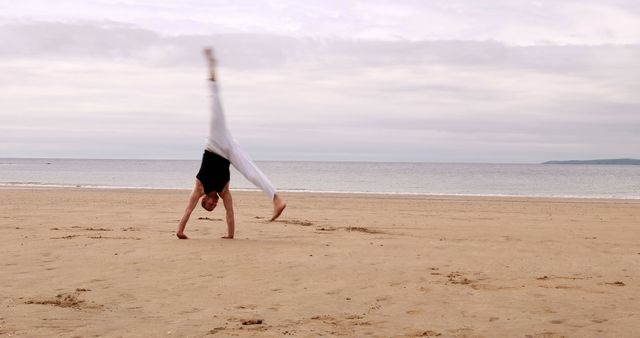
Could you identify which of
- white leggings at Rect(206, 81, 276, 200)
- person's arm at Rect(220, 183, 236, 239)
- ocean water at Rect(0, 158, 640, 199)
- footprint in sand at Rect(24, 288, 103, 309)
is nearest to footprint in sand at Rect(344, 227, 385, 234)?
person's arm at Rect(220, 183, 236, 239)

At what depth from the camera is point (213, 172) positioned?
33.4ft

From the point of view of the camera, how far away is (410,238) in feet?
37.7

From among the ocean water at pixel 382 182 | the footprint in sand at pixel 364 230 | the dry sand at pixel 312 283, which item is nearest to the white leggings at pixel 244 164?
the dry sand at pixel 312 283

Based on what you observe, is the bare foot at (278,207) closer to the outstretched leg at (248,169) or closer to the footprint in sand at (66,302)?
the outstretched leg at (248,169)

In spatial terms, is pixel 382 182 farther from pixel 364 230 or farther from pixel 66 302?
pixel 66 302

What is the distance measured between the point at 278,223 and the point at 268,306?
25.7 feet

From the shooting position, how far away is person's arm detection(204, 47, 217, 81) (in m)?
9.80

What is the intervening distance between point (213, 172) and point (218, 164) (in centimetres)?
16

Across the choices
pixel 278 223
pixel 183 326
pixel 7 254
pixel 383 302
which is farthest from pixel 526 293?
pixel 278 223

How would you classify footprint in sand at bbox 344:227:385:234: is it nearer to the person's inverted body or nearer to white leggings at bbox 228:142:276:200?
the person's inverted body

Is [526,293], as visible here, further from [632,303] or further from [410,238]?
[410,238]

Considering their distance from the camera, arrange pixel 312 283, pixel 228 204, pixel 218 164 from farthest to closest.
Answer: pixel 228 204, pixel 218 164, pixel 312 283

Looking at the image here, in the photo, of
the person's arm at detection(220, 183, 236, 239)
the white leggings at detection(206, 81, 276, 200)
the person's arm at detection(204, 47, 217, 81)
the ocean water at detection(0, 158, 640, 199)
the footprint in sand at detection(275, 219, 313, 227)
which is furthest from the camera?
the ocean water at detection(0, 158, 640, 199)

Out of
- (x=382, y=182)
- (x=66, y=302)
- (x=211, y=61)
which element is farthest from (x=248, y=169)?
(x=382, y=182)
